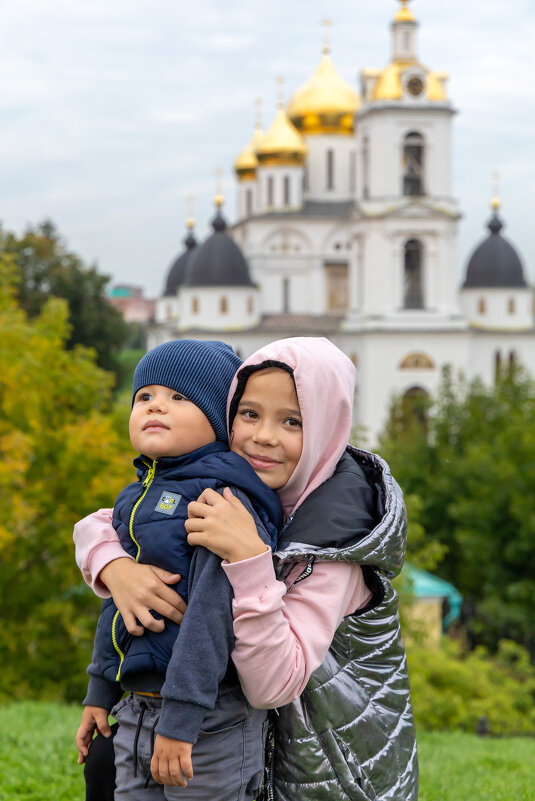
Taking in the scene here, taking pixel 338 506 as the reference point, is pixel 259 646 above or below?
below

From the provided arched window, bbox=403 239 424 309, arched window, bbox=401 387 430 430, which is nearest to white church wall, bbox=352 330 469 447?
arched window, bbox=403 239 424 309

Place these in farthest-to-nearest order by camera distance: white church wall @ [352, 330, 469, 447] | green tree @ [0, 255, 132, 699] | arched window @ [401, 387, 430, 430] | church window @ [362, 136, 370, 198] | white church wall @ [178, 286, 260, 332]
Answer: white church wall @ [178, 286, 260, 332]
church window @ [362, 136, 370, 198]
white church wall @ [352, 330, 469, 447]
arched window @ [401, 387, 430, 430]
green tree @ [0, 255, 132, 699]

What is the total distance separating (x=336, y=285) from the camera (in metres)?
44.6

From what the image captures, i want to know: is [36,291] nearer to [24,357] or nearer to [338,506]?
[24,357]

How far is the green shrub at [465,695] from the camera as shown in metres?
10.9

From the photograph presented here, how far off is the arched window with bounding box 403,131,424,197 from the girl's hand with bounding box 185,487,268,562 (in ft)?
125

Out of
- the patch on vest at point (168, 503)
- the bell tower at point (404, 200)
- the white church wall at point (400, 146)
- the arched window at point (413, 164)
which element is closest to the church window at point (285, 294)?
the bell tower at point (404, 200)

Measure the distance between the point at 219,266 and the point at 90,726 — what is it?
1522 inches

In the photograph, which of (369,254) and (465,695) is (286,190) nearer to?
(369,254)

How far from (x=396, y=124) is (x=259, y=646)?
124 ft

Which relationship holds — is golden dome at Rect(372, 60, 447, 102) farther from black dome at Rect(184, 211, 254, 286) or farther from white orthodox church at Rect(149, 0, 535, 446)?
black dome at Rect(184, 211, 254, 286)

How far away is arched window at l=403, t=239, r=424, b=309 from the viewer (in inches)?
1555

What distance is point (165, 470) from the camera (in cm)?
267

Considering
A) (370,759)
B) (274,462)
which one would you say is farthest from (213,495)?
(370,759)
